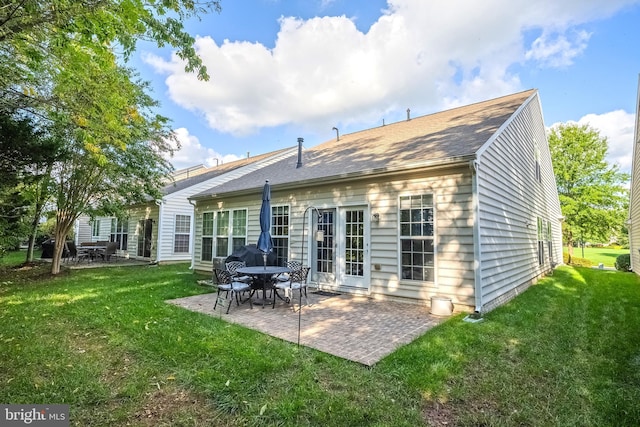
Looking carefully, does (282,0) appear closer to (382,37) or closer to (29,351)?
(382,37)

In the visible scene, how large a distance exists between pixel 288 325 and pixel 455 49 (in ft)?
32.2

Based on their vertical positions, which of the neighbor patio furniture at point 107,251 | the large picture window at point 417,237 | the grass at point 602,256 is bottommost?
the grass at point 602,256

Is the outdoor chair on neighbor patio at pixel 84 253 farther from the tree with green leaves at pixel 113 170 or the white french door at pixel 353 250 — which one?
the white french door at pixel 353 250

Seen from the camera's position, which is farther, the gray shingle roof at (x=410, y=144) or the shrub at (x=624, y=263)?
the shrub at (x=624, y=263)

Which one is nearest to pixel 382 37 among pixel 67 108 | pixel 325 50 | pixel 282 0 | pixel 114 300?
pixel 325 50

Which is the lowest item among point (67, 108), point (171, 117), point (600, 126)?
point (67, 108)

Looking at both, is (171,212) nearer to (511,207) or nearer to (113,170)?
(113,170)

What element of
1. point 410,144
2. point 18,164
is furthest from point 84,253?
point 410,144

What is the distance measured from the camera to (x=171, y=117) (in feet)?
41.7

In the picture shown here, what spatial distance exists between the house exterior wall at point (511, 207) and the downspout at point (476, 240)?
0.03m

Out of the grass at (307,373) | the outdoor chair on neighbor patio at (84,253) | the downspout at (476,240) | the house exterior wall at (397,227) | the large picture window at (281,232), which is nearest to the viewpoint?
the grass at (307,373)

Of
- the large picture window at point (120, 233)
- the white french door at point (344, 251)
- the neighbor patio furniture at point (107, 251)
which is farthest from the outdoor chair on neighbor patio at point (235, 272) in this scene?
the large picture window at point (120, 233)

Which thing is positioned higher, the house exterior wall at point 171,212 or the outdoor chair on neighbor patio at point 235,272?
the house exterior wall at point 171,212

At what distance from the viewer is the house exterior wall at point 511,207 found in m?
6.23
